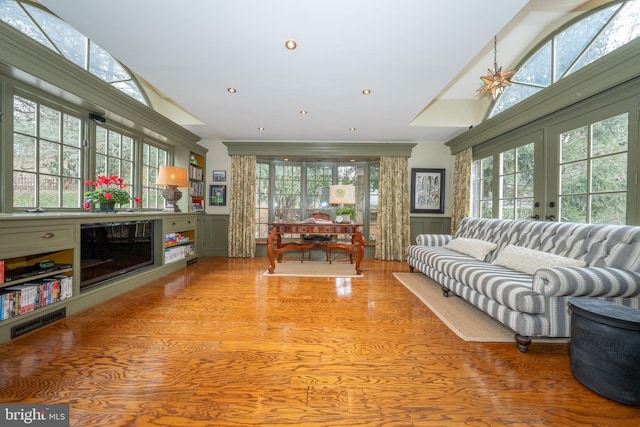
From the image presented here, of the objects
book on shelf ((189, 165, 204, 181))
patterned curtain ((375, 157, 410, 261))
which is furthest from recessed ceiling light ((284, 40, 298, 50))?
book on shelf ((189, 165, 204, 181))

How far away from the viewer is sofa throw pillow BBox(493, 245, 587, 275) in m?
2.20

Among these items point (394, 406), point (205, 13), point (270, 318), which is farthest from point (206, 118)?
point (394, 406)

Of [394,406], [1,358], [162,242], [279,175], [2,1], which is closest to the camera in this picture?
[394,406]

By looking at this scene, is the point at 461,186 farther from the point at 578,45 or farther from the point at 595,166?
the point at 578,45

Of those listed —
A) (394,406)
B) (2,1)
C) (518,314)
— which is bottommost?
(394,406)

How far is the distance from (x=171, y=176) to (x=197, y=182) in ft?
4.77

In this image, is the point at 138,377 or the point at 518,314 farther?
the point at 518,314

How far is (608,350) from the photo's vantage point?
1451mm

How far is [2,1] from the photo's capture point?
2.43 m

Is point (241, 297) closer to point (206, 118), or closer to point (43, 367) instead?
point (43, 367)

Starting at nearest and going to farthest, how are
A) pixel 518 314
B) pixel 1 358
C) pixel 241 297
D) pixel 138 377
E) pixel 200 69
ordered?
pixel 138 377, pixel 1 358, pixel 518 314, pixel 200 69, pixel 241 297

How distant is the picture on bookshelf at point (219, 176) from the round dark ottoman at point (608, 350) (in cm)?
565

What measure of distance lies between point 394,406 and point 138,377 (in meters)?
1.50

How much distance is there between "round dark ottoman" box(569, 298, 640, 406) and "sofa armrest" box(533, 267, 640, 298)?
168 mm
